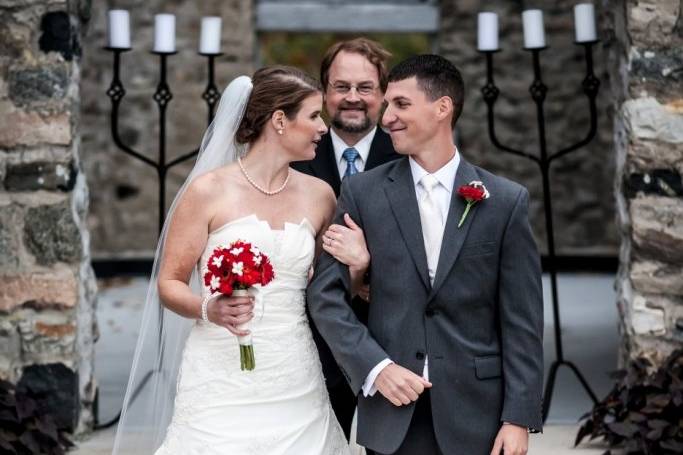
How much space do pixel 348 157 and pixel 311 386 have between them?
0.99m

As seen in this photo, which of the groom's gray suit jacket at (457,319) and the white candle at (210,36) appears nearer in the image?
the groom's gray suit jacket at (457,319)

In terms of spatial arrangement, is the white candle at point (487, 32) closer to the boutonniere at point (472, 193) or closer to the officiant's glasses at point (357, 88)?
the officiant's glasses at point (357, 88)

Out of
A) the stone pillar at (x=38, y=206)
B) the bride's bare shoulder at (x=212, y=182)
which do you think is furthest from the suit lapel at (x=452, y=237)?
the stone pillar at (x=38, y=206)

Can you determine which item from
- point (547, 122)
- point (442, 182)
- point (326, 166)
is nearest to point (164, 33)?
point (326, 166)

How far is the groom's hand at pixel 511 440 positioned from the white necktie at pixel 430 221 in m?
0.46

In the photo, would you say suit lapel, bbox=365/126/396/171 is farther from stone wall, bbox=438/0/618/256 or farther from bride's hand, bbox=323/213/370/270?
stone wall, bbox=438/0/618/256

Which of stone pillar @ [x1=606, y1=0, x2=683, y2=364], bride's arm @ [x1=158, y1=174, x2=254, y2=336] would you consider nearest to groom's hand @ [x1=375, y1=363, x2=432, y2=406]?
bride's arm @ [x1=158, y1=174, x2=254, y2=336]

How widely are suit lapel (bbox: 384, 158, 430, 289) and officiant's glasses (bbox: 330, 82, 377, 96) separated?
0.94 m

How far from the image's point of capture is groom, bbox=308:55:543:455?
317 centimetres

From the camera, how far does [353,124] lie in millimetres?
4230

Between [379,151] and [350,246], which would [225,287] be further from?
[379,151]

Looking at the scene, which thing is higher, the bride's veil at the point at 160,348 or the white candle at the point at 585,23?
the white candle at the point at 585,23

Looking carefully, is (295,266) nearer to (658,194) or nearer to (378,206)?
(378,206)

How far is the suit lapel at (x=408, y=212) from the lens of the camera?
3.21 m
